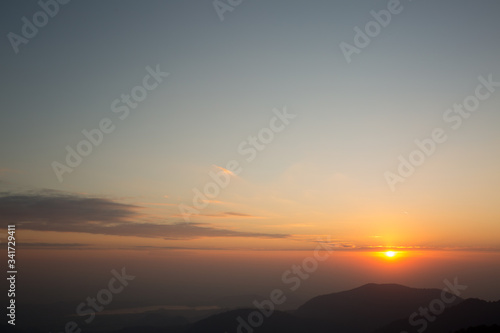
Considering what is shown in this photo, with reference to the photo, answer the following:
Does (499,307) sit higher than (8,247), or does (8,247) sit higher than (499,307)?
(8,247)

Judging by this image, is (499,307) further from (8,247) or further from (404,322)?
(8,247)

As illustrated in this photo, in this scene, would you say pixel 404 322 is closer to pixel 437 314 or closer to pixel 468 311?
pixel 437 314

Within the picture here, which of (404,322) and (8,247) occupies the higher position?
(8,247)

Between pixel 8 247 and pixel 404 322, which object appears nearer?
pixel 8 247

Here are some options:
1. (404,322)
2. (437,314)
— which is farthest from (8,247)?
(437,314)

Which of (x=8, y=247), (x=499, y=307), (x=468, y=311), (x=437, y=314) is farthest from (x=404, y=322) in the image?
(x=8, y=247)

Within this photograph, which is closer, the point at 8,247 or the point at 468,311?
the point at 8,247

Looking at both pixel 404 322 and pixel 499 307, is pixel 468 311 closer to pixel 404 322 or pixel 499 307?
pixel 499 307

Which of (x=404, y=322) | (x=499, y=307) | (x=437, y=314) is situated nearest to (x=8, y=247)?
(x=404, y=322)
